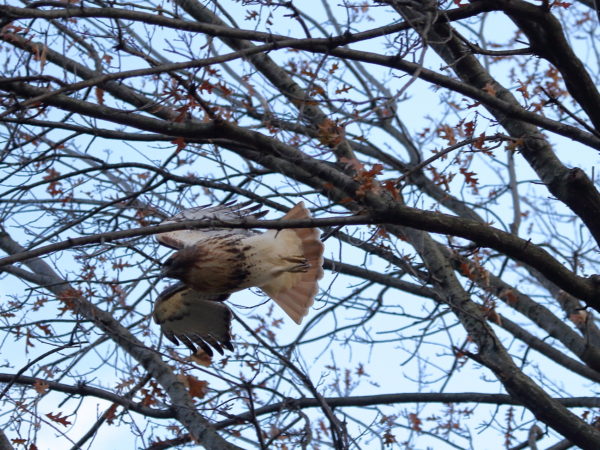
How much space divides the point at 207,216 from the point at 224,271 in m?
0.40

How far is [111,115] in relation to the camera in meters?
3.41

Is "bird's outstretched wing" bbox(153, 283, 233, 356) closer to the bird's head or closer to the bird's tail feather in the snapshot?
the bird's tail feather

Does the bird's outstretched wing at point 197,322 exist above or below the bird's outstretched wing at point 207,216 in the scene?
below

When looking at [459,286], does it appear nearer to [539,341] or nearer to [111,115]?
[539,341]

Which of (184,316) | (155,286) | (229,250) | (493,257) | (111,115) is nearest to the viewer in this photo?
(111,115)

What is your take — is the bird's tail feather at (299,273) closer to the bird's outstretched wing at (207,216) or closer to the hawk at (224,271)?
the hawk at (224,271)

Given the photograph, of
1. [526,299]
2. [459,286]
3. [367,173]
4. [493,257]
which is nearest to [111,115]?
[367,173]

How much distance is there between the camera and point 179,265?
4.58 meters

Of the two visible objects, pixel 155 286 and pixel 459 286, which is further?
pixel 155 286

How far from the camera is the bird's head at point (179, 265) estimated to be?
4559mm

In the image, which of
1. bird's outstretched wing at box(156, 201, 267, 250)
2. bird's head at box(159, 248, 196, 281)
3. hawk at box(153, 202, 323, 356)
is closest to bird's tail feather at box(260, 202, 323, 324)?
hawk at box(153, 202, 323, 356)

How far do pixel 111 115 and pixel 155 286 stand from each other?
8.34 ft

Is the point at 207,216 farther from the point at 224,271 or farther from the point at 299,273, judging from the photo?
Answer: the point at 299,273

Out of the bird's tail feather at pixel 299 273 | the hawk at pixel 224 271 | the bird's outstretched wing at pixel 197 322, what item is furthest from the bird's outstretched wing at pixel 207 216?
the bird's outstretched wing at pixel 197 322
